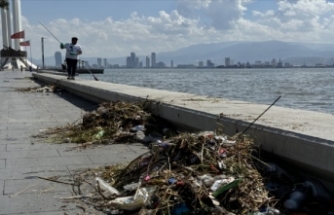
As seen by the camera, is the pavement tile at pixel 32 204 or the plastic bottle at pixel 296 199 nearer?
the plastic bottle at pixel 296 199

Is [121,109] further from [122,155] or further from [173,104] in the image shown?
[122,155]

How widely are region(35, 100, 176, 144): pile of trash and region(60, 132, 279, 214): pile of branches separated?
80.9 inches

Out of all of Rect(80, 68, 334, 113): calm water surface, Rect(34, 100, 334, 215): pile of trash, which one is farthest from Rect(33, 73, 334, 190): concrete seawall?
Rect(80, 68, 334, 113): calm water surface

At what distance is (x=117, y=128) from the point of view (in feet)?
21.8

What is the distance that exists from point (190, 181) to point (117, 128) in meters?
3.30

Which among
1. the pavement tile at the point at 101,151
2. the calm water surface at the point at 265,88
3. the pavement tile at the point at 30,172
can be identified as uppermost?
the pavement tile at the point at 30,172

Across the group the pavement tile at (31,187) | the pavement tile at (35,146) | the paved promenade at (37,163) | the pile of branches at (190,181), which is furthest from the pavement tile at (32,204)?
the pavement tile at (35,146)

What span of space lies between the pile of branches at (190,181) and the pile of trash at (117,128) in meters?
2.05

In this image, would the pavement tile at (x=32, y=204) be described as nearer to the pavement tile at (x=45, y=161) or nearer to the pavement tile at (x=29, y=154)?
the pavement tile at (x=45, y=161)

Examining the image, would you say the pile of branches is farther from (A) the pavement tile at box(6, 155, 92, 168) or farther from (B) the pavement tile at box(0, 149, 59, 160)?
(B) the pavement tile at box(0, 149, 59, 160)

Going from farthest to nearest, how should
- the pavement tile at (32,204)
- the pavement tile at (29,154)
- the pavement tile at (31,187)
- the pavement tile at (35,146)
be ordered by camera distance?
1. the pavement tile at (35,146)
2. the pavement tile at (29,154)
3. the pavement tile at (31,187)
4. the pavement tile at (32,204)

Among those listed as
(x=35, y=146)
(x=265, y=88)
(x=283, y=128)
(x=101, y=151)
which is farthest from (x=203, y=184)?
(x=265, y=88)

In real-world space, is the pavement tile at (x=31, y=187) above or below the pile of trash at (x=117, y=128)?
below

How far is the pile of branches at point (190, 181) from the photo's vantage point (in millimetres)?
3318
